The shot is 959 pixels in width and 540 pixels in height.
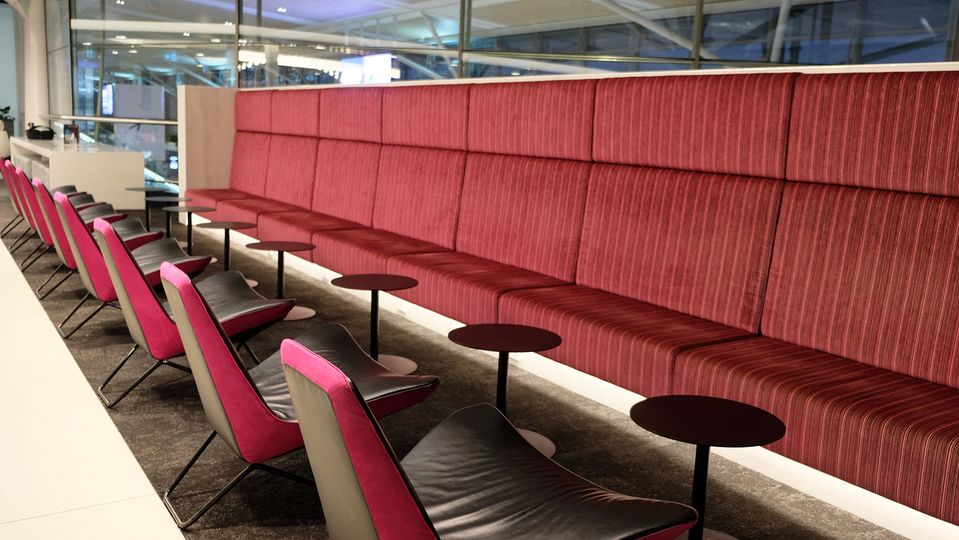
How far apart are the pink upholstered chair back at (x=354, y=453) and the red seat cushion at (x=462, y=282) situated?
87.9 inches

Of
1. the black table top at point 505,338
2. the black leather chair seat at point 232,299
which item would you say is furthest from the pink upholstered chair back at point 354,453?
the black leather chair seat at point 232,299

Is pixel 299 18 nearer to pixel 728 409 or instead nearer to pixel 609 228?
pixel 609 228

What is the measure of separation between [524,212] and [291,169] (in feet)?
10.4

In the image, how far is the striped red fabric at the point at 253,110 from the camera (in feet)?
24.0

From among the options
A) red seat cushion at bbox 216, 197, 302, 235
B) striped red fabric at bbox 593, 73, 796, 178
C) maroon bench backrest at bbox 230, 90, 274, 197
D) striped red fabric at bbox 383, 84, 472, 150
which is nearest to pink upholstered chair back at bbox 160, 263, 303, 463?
striped red fabric at bbox 593, 73, 796, 178

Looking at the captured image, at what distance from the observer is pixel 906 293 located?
265cm

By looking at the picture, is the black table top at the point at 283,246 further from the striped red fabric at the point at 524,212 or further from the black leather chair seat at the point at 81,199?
the black leather chair seat at the point at 81,199

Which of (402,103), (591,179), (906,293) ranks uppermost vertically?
(402,103)

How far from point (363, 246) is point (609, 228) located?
1669mm

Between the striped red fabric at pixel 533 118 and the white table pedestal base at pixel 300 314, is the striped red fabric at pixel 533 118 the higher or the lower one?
the higher one

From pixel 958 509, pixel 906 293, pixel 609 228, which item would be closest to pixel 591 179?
pixel 609 228

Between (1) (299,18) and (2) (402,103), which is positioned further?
(1) (299,18)

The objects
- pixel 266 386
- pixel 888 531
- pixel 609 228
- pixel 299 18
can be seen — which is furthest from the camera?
pixel 299 18

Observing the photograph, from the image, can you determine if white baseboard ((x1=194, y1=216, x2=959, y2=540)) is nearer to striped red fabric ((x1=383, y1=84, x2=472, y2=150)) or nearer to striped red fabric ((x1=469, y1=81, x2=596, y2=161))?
striped red fabric ((x1=469, y1=81, x2=596, y2=161))
